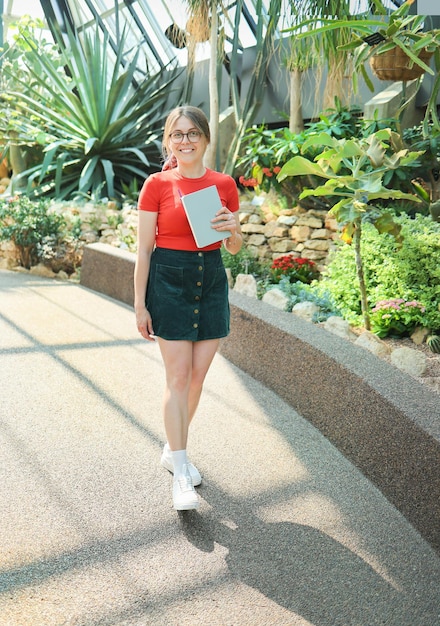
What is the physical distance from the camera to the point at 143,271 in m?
2.19

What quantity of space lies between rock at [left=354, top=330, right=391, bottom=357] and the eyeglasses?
1.53 meters

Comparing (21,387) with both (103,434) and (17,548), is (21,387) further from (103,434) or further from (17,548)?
(17,548)

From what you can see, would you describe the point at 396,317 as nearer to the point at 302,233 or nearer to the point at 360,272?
the point at 360,272

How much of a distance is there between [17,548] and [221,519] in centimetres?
63

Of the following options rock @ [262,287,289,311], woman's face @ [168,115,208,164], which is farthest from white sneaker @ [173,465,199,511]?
Answer: rock @ [262,287,289,311]

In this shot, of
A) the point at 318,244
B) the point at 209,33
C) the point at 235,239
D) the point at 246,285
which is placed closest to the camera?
the point at 235,239

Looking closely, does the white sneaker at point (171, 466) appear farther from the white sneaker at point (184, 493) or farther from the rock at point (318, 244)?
the rock at point (318, 244)

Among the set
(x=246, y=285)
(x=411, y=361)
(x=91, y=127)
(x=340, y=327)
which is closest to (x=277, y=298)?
(x=246, y=285)

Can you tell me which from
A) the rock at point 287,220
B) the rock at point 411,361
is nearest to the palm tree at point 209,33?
the rock at point 287,220

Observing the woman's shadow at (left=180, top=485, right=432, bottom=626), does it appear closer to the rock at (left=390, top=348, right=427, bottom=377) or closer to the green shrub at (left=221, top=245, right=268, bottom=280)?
the rock at (left=390, top=348, right=427, bottom=377)

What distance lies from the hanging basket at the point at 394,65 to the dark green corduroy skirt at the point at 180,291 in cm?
211

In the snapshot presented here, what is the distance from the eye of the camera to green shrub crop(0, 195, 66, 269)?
620 cm

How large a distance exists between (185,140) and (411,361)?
1.56m

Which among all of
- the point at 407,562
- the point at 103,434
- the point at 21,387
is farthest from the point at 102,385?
the point at 407,562
